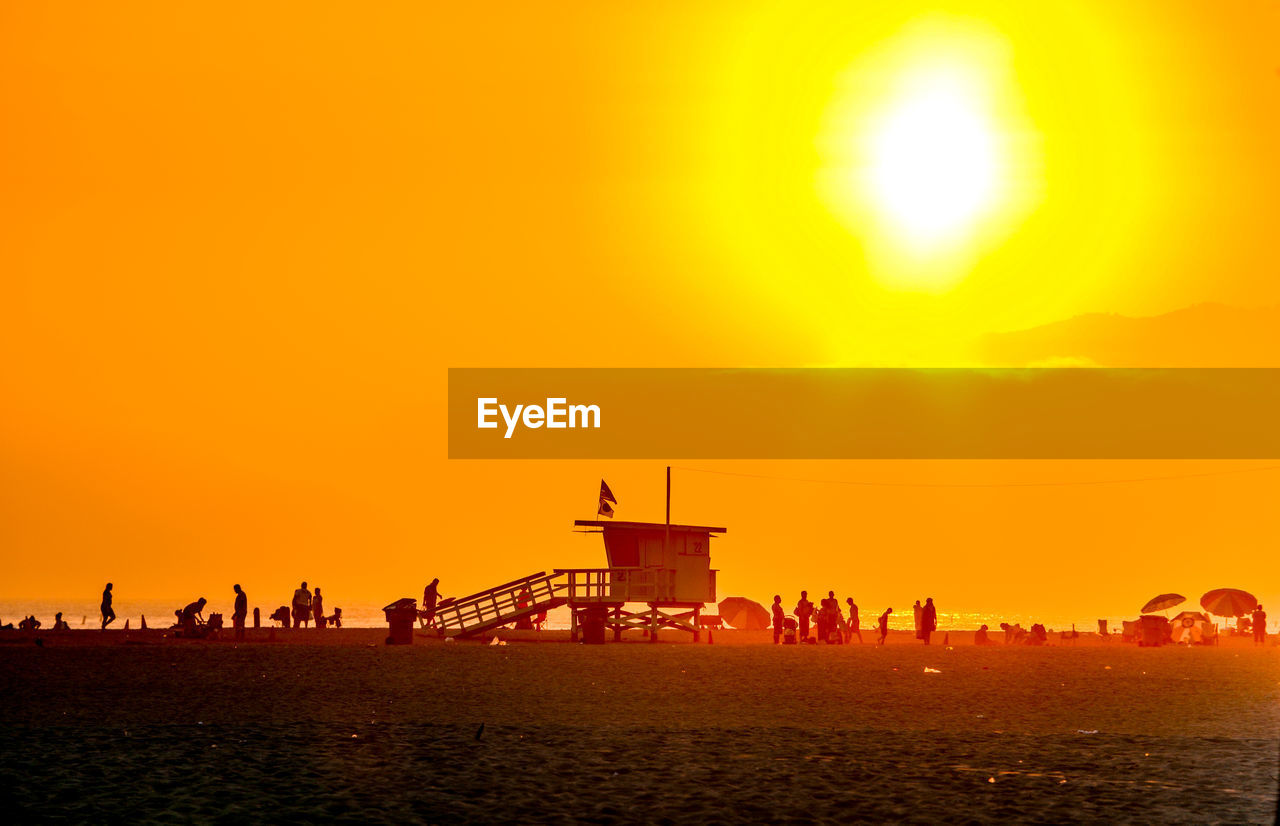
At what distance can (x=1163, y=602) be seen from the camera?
2771 inches

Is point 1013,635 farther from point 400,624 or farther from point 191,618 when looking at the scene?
point 191,618

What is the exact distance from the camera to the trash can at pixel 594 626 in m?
55.6

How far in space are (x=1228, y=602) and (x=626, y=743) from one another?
191 ft

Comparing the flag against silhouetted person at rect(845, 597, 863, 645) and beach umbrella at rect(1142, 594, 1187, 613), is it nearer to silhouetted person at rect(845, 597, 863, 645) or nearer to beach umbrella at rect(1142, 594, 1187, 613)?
silhouetted person at rect(845, 597, 863, 645)

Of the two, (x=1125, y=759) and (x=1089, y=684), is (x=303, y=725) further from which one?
(x=1089, y=684)

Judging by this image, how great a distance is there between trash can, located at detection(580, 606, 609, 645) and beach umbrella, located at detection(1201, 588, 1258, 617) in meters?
30.5

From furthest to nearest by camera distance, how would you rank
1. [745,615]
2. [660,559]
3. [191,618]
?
[745,615] → [660,559] → [191,618]

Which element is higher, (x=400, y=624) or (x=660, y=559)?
(x=660, y=559)

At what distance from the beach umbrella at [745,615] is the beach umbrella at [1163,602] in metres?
19.2

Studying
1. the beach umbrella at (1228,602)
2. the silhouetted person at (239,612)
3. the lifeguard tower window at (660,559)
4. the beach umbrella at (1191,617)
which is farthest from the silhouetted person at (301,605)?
the beach umbrella at (1228,602)

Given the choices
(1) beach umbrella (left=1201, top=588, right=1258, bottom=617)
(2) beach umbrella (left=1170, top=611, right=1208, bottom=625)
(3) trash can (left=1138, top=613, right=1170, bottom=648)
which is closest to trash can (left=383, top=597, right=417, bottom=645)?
(3) trash can (left=1138, top=613, right=1170, bottom=648)

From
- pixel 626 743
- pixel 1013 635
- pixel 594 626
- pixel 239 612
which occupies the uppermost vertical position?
pixel 239 612

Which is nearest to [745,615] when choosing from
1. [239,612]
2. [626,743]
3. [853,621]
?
[853,621]

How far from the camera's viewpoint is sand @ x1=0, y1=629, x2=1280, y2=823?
14.1 metres
